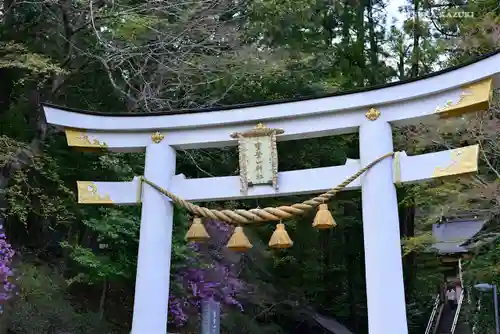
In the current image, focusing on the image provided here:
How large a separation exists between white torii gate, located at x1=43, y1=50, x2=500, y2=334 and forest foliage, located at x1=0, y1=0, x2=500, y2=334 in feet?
9.06

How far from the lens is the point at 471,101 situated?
4988 millimetres

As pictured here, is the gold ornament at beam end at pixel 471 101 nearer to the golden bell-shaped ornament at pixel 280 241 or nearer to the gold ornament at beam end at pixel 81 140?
the golden bell-shaped ornament at pixel 280 241

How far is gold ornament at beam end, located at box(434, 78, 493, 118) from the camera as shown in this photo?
4941 millimetres

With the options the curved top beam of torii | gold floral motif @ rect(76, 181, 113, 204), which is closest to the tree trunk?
the curved top beam of torii

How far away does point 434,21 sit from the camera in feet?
48.7

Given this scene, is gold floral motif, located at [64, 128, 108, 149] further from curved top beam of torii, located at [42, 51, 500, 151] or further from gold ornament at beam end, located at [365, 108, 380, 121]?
gold ornament at beam end, located at [365, 108, 380, 121]

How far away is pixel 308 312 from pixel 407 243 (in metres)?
3.51

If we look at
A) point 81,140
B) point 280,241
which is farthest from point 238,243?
point 81,140

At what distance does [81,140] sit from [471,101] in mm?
4211

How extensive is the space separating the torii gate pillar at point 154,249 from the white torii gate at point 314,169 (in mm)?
11

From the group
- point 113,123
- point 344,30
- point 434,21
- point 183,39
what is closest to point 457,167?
point 113,123

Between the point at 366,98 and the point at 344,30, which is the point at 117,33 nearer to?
the point at 366,98

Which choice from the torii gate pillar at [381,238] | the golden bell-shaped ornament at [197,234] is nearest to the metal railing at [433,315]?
the torii gate pillar at [381,238]

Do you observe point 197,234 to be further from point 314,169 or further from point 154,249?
point 314,169
